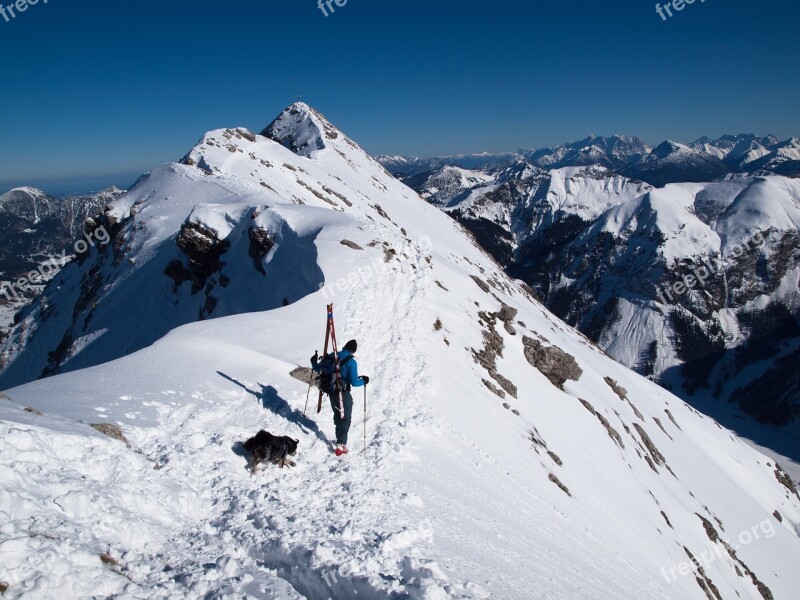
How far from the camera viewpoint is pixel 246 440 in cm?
1017

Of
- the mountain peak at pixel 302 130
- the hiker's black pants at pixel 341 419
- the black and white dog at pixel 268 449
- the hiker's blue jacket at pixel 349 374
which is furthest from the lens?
the mountain peak at pixel 302 130

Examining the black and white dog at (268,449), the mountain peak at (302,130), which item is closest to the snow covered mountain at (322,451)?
the black and white dog at (268,449)

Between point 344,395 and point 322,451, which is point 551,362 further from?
point 322,451

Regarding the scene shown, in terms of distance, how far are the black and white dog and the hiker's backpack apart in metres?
1.68

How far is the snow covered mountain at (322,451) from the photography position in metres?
6.78

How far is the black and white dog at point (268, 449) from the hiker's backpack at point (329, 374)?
1.68m

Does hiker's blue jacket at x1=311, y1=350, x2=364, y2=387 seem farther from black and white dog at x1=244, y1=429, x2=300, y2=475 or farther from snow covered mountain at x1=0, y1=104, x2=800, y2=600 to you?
black and white dog at x1=244, y1=429, x2=300, y2=475

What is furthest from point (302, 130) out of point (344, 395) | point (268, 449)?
point (268, 449)

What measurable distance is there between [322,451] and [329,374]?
192cm

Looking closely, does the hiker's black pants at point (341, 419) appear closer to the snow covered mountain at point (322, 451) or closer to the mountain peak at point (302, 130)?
the snow covered mountain at point (322, 451)

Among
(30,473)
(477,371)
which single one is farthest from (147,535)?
(477,371)

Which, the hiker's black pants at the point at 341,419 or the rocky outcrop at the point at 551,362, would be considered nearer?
the hiker's black pants at the point at 341,419

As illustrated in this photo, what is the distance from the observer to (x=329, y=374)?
11.3 m

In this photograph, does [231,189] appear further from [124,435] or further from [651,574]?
[651,574]
